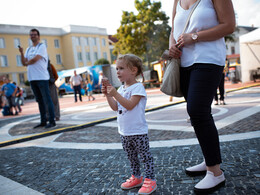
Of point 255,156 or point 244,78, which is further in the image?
point 244,78

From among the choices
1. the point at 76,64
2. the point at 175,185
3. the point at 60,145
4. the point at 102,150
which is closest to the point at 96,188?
the point at 175,185

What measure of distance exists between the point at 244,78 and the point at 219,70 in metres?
16.3

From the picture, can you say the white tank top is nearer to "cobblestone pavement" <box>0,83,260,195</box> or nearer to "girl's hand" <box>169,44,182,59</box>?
"girl's hand" <box>169,44,182,59</box>

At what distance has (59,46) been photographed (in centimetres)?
5338

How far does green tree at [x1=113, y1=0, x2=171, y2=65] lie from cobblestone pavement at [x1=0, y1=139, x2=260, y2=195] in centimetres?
2775

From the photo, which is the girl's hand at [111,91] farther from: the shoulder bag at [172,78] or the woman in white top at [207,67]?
the woman in white top at [207,67]

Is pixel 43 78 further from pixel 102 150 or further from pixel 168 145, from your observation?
pixel 168 145

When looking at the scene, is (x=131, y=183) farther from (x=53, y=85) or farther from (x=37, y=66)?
(x=53, y=85)

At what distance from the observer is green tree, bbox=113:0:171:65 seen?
100ft

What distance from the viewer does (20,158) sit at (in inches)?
146

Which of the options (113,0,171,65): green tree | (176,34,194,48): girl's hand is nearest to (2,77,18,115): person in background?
(176,34,194,48): girl's hand

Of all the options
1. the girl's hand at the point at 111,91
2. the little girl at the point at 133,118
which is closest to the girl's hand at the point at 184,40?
the little girl at the point at 133,118

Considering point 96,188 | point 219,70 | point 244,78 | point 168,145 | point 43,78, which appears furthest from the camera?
point 244,78

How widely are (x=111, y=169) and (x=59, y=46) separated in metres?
53.8
